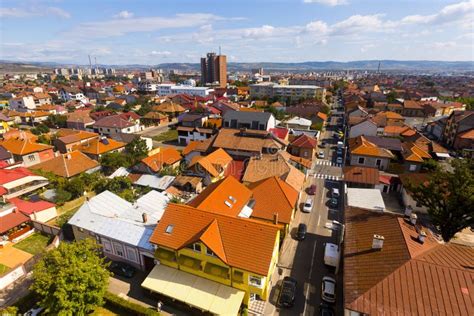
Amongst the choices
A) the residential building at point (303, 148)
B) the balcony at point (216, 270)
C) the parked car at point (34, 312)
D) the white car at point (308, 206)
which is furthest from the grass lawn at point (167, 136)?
the balcony at point (216, 270)

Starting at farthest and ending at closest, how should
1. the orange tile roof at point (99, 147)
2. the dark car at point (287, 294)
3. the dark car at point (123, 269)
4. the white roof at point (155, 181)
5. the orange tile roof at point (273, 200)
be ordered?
the orange tile roof at point (99, 147) < the white roof at point (155, 181) < the orange tile roof at point (273, 200) < the dark car at point (123, 269) < the dark car at point (287, 294)

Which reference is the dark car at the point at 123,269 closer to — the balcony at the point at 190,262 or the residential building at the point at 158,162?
the balcony at the point at 190,262

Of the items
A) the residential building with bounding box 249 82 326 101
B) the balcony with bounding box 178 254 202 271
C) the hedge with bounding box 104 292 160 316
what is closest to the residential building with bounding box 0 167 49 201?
the hedge with bounding box 104 292 160 316

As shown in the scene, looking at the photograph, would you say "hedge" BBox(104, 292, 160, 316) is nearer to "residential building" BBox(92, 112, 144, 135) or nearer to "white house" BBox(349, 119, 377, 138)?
"residential building" BBox(92, 112, 144, 135)

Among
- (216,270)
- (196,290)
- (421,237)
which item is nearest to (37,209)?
(196,290)

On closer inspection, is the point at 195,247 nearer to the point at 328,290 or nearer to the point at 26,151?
the point at 328,290

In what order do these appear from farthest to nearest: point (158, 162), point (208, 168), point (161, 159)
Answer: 1. point (161, 159)
2. point (158, 162)
3. point (208, 168)
